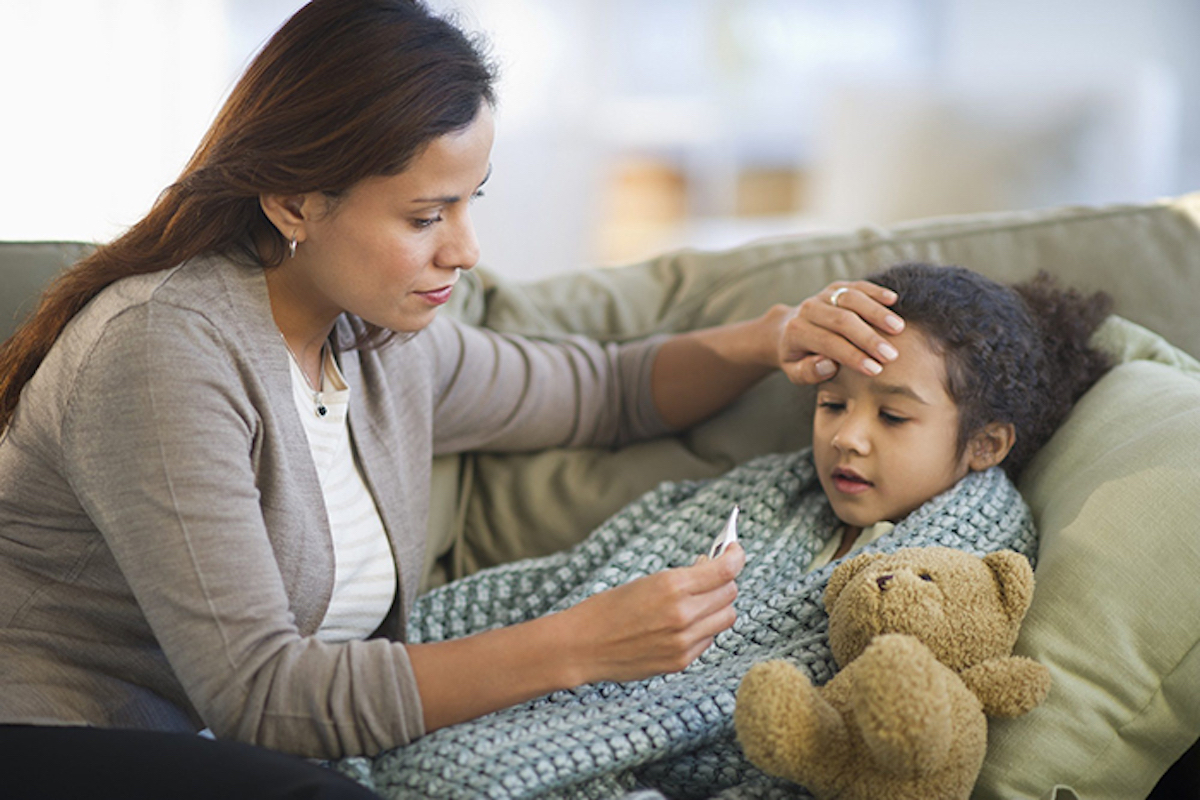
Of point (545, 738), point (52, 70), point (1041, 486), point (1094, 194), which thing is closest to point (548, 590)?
point (545, 738)

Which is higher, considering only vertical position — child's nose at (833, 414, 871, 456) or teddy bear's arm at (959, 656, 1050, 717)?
child's nose at (833, 414, 871, 456)

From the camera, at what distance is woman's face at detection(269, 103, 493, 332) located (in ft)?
3.72

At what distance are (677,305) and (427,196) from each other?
69 centimetres

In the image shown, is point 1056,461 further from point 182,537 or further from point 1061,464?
point 182,537

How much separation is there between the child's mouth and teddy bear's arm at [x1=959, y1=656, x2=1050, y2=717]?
0.32m

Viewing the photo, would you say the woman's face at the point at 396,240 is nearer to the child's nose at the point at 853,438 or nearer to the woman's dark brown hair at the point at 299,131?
the woman's dark brown hair at the point at 299,131

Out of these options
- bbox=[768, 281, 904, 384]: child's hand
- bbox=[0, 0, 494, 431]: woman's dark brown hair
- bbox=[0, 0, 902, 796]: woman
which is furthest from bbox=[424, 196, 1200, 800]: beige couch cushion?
bbox=[0, 0, 494, 431]: woman's dark brown hair

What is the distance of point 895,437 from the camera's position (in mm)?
1352

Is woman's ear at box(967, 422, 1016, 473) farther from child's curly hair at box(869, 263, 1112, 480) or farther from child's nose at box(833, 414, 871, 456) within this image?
child's nose at box(833, 414, 871, 456)

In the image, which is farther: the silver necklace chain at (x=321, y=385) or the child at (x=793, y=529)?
the silver necklace chain at (x=321, y=385)

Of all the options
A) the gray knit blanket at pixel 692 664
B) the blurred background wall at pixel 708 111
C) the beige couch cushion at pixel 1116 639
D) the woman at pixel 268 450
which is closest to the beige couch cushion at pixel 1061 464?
the beige couch cushion at pixel 1116 639

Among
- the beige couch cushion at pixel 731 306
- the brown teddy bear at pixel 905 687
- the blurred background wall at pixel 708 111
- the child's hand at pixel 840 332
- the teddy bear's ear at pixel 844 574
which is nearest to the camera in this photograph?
the brown teddy bear at pixel 905 687

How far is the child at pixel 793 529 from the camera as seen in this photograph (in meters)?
1.09

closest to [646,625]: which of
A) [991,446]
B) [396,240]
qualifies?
[396,240]
